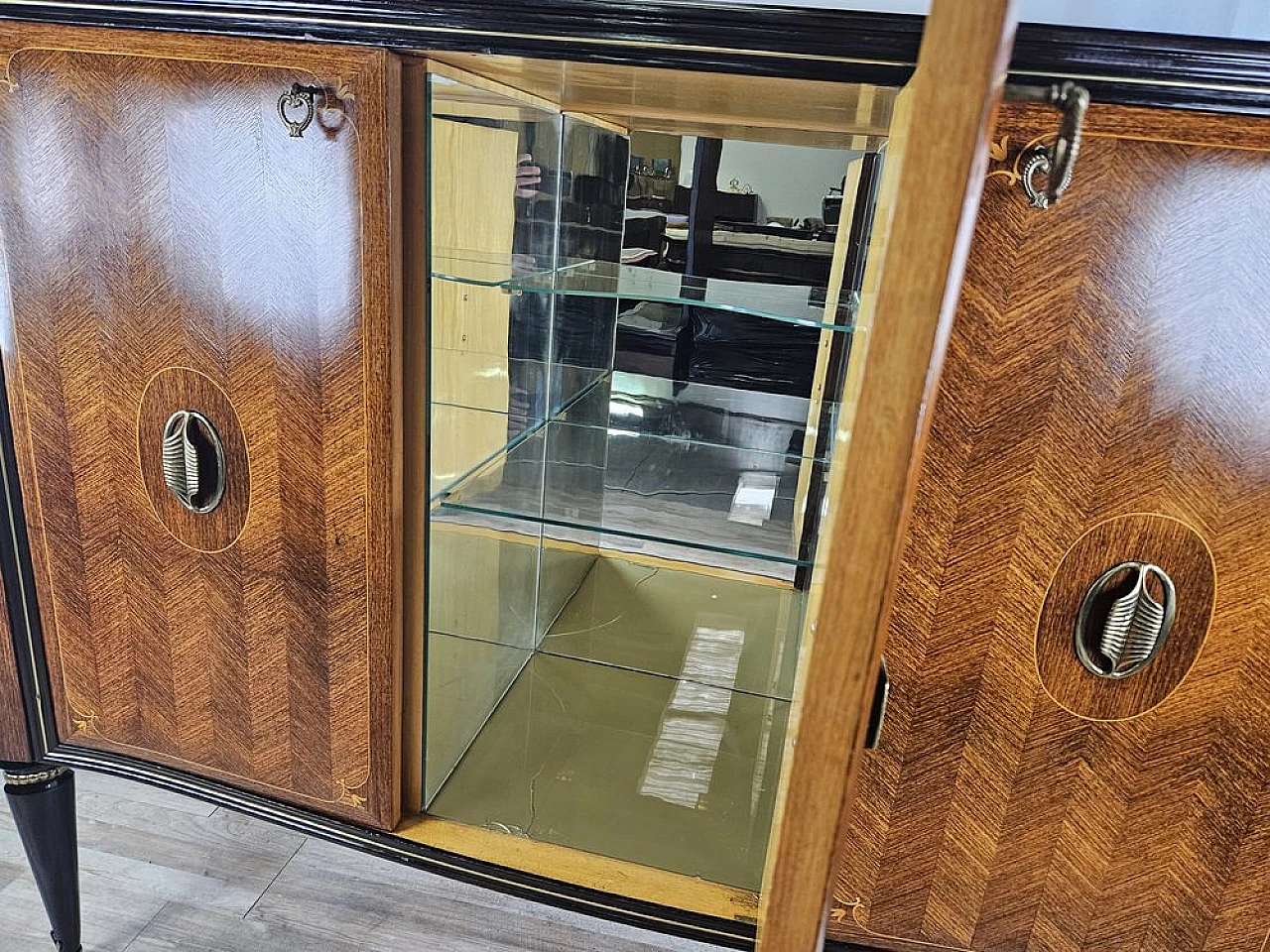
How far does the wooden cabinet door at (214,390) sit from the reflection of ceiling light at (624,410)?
0.40 meters

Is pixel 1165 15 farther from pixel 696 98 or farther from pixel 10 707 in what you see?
pixel 10 707

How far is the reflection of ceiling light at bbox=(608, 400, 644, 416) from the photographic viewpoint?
106 cm

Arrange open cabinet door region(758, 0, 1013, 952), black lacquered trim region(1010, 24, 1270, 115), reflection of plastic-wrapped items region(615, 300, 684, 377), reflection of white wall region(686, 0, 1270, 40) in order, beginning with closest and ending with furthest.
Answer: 1. open cabinet door region(758, 0, 1013, 952)
2. black lacquered trim region(1010, 24, 1270, 115)
3. reflection of white wall region(686, 0, 1270, 40)
4. reflection of plastic-wrapped items region(615, 300, 684, 377)

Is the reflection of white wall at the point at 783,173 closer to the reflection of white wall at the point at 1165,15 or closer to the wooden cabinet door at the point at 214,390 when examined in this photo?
the reflection of white wall at the point at 1165,15

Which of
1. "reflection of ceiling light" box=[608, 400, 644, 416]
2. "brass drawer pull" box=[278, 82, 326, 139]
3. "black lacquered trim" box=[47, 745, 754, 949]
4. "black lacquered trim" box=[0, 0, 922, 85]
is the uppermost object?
"black lacquered trim" box=[0, 0, 922, 85]

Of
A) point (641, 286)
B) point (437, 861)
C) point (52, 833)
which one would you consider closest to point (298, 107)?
point (641, 286)

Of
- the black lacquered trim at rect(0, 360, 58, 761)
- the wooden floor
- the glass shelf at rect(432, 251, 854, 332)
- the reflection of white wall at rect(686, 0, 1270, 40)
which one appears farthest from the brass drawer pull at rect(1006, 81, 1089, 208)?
the wooden floor

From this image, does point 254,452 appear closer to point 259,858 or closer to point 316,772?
point 316,772

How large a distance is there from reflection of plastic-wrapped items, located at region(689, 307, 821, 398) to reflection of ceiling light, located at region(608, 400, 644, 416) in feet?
0.33

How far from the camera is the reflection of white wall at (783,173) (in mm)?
871

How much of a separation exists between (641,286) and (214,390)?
15.6 inches

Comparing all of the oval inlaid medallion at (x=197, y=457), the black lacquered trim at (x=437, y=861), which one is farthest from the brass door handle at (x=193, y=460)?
the black lacquered trim at (x=437, y=861)

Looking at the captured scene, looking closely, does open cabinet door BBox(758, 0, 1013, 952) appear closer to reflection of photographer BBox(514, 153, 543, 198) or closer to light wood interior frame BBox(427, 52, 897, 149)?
light wood interior frame BBox(427, 52, 897, 149)

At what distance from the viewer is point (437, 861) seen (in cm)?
78
